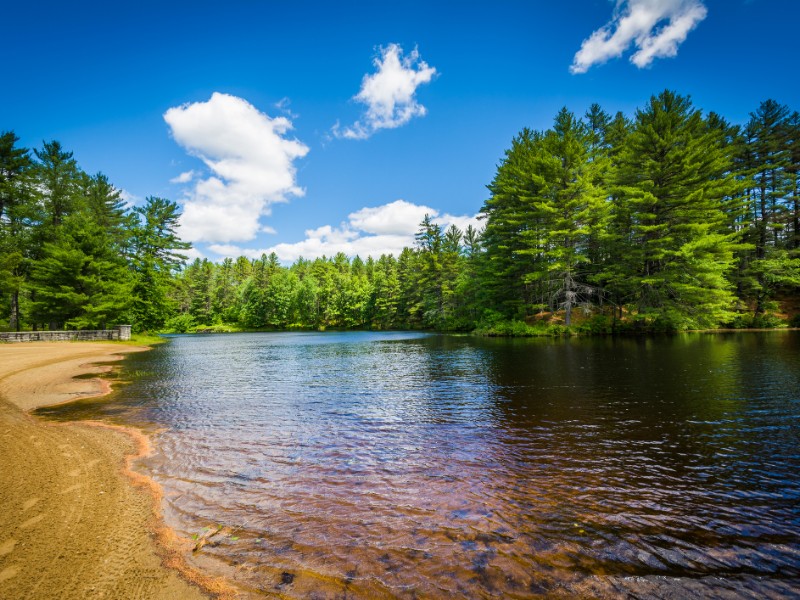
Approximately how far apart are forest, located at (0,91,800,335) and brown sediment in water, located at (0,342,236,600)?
3248 centimetres

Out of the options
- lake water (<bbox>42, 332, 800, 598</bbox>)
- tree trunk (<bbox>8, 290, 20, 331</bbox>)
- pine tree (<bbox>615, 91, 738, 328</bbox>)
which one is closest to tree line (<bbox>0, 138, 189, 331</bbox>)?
tree trunk (<bbox>8, 290, 20, 331</bbox>)

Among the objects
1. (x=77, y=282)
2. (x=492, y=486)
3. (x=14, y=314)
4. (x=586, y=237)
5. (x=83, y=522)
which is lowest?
(x=492, y=486)

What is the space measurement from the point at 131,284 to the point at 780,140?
75263mm

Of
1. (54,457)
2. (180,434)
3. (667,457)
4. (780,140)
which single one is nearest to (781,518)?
(667,457)

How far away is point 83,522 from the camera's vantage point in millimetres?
4480

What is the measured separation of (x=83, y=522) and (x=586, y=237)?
40.3m

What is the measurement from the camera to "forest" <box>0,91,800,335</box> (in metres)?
30.2

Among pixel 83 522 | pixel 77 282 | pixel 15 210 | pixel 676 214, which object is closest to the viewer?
pixel 83 522

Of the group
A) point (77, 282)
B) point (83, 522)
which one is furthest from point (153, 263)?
point (83, 522)

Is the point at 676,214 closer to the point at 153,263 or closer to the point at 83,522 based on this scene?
the point at 83,522

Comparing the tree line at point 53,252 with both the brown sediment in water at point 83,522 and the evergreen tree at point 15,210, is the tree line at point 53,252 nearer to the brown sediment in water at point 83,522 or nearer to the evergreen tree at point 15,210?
the evergreen tree at point 15,210

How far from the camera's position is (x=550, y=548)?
13.1 feet

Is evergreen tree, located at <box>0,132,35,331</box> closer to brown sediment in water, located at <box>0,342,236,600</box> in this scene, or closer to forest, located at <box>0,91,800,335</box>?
forest, located at <box>0,91,800,335</box>

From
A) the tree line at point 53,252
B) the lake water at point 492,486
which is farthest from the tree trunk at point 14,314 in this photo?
the lake water at point 492,486
